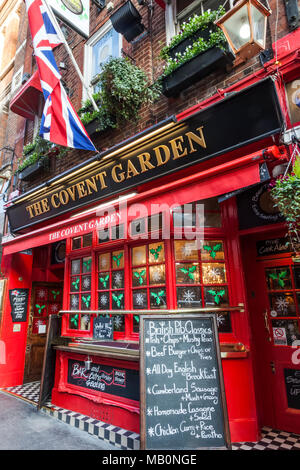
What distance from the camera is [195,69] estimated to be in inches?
169

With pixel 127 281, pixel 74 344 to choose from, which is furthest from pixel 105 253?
pixel 74 344

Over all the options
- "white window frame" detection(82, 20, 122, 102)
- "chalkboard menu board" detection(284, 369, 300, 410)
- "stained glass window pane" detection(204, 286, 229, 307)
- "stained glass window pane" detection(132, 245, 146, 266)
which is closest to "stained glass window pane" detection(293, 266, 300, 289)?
"stained glass window pane" detection(204, 286, 229, 307)

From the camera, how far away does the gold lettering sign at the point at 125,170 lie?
156 inches

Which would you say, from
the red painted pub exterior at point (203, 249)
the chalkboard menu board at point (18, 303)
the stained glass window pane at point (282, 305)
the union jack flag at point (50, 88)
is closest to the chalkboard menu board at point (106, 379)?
the red painted pub exterior at point (203, 249)

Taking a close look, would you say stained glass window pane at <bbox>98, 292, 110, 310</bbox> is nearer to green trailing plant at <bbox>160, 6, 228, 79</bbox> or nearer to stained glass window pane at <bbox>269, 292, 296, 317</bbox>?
stained glass window pane at <bbox>269, 292, 296, 317</bbox>

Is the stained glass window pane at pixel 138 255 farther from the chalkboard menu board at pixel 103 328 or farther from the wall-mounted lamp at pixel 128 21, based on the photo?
the wall-mounted lamp at pixel 128 21

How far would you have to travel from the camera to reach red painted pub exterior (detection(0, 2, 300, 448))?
11.4 ft

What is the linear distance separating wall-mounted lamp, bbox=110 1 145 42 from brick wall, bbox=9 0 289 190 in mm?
171

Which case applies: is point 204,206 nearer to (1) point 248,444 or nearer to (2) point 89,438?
(1) point 248,444

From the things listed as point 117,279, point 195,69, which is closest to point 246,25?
point 195,69

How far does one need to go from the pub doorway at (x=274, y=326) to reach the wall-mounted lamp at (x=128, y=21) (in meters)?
4.77

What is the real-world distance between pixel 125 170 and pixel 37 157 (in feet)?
12.1

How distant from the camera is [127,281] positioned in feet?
15.6

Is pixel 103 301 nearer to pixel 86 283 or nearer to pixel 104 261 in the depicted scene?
pixel 86 283
